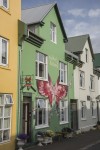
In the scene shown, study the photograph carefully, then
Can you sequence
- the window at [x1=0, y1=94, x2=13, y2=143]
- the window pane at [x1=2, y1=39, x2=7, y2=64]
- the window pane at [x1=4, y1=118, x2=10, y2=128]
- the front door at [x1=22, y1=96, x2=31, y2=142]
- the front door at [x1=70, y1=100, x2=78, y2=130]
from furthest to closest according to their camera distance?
the front door at [x1=70, y1=100, x2=78, y2=130]
the front door at [x1=22, y1=96, x2=31, y2=142]
the window pane at [x1=2, y1=39, x2=7, y2=64]
the window pane at [x1=4, y1=118, x2=10, y2=128]
the window at [x1=0, y1=94, x2=13, y2=143]

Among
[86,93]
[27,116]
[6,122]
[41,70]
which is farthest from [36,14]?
[86,93]

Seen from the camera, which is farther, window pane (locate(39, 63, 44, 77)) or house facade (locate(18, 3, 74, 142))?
window pane (locate(39, 63, 44, 77))

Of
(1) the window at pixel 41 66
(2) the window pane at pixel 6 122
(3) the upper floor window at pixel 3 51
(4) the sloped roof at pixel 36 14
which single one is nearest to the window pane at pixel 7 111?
(2) the window pane at pixel 6 122

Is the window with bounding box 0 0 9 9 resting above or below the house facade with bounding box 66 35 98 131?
above

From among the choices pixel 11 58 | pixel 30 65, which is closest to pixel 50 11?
pixel 30 65

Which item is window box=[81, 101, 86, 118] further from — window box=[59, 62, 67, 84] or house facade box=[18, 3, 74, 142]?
window box=[59, 62, 67, 84]

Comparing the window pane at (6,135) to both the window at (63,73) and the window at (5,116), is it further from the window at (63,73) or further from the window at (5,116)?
the window at (63,73)

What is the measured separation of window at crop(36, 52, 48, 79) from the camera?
64.2ft

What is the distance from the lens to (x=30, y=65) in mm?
18406

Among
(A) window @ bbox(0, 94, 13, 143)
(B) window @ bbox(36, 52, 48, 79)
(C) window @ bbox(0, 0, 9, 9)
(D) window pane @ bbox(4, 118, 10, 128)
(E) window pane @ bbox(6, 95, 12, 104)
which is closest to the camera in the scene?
(A) window @ bbox(0, 94, 13, 143)

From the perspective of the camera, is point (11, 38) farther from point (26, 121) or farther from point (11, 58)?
point (26, 121)

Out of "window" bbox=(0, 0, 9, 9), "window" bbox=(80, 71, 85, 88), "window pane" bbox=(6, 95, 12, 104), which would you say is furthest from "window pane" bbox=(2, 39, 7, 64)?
"window" bbox=(80, 71, 85, 88)

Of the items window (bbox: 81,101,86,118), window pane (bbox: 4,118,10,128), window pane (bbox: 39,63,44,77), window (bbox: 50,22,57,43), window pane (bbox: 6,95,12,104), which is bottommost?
window pane (bbox: 4,118,10,128)

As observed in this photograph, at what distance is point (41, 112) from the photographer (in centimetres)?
1998
